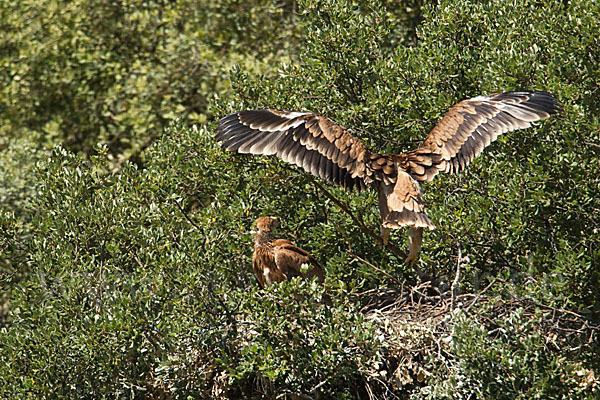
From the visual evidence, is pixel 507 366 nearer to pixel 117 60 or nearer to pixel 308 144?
pixel 308 144

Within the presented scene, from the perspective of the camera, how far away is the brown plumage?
605 centimetres

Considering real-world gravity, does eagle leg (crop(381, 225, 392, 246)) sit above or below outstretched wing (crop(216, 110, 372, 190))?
below

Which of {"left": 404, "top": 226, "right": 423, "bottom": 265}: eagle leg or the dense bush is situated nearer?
the dense bush

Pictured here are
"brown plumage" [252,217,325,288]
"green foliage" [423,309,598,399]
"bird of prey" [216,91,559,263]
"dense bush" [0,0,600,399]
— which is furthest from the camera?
"brown plumage" [252,217,325,288]

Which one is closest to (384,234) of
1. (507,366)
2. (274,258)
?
(274,258)

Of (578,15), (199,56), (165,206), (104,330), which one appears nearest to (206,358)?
(104,330)

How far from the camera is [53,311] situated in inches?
229

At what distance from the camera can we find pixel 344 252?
20.7 ft

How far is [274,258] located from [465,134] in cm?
177

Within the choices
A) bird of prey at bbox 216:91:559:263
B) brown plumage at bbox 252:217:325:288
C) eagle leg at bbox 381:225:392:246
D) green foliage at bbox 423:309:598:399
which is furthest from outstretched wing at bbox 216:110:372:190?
green foliage at bbox 423:309:598:399

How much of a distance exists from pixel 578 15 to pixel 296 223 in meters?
2.81

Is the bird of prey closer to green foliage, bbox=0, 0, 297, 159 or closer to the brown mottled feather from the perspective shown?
the brown mottled feather

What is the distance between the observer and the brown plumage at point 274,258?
6047 mm

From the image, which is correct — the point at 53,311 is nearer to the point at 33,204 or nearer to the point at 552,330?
the point at 33,204
